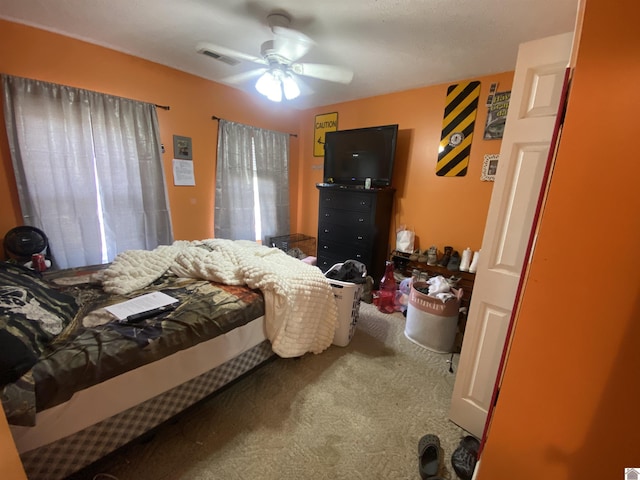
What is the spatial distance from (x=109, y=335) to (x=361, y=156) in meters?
2.95

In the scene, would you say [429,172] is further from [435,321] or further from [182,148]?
[182,148]

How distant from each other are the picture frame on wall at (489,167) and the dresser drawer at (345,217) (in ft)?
4.11

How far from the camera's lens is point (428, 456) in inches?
50.8

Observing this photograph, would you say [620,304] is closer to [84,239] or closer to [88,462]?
[88,462]

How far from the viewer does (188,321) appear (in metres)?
1.31

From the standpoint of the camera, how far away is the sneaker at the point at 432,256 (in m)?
2.90

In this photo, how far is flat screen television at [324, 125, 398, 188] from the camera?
301cm

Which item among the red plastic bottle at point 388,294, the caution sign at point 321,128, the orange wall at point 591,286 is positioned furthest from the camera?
the caution sign at point 321,128

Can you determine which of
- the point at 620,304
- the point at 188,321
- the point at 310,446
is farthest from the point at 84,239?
the point at 620,304

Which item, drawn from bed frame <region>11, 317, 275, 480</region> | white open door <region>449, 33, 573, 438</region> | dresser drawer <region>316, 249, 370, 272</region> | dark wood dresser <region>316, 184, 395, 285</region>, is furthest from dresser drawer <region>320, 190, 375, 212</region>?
bed frame <region>11, 317, 275, 480</region>

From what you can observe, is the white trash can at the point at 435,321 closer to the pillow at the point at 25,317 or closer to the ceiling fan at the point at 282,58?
the ceiling fan at the point at 282,58

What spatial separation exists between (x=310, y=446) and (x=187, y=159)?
310 cm

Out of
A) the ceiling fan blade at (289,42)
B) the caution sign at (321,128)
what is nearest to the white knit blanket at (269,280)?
the ceiling fan blade at (289,42)

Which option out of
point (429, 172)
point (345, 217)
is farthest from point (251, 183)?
point (429, 172)
